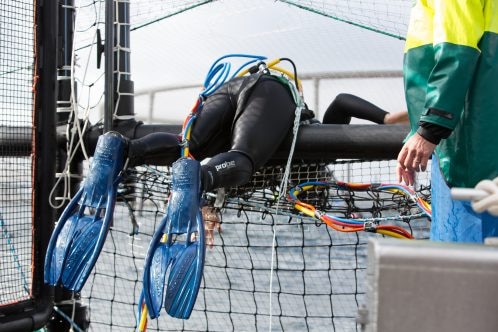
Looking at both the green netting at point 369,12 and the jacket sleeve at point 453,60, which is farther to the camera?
A: the green netting at point 369,12

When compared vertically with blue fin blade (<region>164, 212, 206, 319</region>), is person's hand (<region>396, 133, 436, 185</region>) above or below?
above

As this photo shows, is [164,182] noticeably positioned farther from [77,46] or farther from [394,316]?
[394,316]

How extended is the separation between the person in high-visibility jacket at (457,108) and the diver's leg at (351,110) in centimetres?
116

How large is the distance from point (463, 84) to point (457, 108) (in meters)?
0.05

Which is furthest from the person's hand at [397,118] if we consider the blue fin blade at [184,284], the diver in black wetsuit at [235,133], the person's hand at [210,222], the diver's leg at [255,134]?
the blue fin blade at [184,284]

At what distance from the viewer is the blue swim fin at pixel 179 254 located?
1.90 metres

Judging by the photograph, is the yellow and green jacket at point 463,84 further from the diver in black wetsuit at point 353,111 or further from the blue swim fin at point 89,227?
the diver in black wetsuit at point 353,111

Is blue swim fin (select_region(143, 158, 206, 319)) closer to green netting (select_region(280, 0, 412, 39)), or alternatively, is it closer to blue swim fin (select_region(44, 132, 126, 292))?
blue swim fin (select_region(44, 132, 126, 292))

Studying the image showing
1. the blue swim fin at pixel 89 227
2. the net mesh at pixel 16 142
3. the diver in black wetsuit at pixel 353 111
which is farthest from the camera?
the diver in black wetsuit at pixel 353 111

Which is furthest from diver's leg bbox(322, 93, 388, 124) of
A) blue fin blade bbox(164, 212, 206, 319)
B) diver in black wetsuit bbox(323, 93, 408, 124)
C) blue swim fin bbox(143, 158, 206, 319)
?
blue fin blade bbox(164, 212, 206, 319)

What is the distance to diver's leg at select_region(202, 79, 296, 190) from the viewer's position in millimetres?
2156

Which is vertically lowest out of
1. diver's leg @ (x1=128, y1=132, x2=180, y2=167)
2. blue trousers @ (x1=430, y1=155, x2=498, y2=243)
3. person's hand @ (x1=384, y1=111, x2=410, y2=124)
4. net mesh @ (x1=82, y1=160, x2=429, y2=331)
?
net mesh @ (x1=82, y1=160, x2=429, y2=331)

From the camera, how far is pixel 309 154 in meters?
2.47

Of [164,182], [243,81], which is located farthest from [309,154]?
[164,182]
